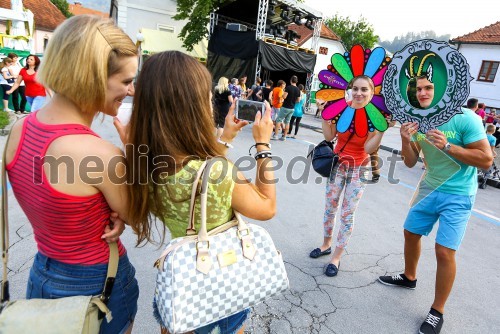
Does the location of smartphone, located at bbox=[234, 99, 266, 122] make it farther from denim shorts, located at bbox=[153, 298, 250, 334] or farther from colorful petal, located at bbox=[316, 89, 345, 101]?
colorful petal, located at bbox=[316, 89, 345, 101]

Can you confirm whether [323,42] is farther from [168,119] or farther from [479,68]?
[168,119]

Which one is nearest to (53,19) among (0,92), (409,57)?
(0,92)

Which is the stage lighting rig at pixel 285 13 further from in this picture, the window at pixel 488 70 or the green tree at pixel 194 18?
the window at pixel 488 70

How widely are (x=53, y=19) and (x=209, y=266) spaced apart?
40240mm

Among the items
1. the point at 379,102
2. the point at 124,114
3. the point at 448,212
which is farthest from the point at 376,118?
the point at 124,114

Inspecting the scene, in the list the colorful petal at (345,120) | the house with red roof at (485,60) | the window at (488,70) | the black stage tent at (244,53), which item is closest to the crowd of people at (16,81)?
the colorful petal at (345,120)

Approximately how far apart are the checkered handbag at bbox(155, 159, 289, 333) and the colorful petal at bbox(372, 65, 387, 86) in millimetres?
1694

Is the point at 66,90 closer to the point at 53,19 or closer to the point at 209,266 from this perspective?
the point at 209,266

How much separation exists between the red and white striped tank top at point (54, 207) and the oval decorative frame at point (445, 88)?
192cm

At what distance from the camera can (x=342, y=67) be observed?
2.52 meters

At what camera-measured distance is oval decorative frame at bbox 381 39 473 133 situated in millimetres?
1900

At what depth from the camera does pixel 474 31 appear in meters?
23.0

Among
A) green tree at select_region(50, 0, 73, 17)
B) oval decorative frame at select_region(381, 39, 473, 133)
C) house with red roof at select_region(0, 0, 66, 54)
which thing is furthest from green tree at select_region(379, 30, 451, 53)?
green tree at select_region(50, 0, 73, 17)

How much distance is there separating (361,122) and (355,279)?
1.44 meters
